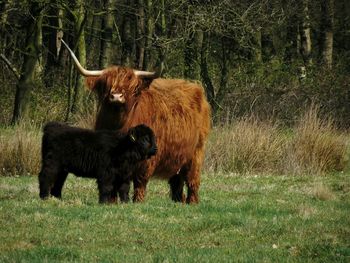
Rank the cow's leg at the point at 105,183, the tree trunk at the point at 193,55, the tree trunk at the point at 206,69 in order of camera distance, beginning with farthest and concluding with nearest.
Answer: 1. the tree trunk at the point at 193,55
2. the tree trunk at the point at 206,69
3. the cow's leg at the point at 105,183

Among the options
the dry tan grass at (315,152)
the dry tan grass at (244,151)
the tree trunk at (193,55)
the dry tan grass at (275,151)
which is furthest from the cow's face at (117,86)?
the tree trunk at (193,55)

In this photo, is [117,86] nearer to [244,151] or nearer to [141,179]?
[141,179]

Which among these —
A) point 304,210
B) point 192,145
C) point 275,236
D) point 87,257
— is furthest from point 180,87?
point 87,257

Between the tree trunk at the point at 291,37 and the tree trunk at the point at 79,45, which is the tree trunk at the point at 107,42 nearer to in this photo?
the tree trunk at the point at 79,45

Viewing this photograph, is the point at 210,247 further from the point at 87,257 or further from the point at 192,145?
the point at 192,145

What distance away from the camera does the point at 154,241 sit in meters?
8.88

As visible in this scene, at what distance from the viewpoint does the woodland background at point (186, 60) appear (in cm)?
2634

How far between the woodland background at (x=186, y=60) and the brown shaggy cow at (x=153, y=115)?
1131 centimetres

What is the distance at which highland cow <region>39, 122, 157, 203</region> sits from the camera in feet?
37.8

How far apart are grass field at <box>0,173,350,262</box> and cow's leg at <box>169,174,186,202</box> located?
0.57m

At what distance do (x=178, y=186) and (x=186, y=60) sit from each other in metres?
17.7

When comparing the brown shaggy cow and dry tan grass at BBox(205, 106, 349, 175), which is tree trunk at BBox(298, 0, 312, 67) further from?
the brown shaggy cow

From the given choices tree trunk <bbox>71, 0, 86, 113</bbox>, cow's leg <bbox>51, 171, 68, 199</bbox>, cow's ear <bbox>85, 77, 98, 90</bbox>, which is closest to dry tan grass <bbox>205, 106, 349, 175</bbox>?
cow's ear <bbox>85, 77, 98, 90</bbox>

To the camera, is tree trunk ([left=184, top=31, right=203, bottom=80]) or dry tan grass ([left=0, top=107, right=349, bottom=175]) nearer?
dry tan grass ([left=0, top=107, right=349, bottom=175])
